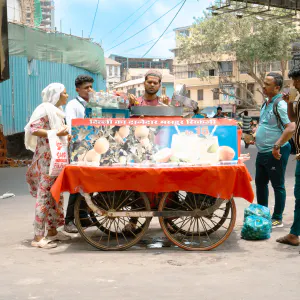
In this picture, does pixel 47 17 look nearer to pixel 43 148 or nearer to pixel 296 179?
pixel 43 148

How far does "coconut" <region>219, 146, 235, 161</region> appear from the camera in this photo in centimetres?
531

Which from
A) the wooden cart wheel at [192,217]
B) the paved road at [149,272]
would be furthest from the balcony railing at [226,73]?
the wooden cart wheel at [192,217]

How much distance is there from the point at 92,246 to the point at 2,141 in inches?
421

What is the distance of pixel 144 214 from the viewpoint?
5.34 m

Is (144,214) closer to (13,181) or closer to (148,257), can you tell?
(148,257)

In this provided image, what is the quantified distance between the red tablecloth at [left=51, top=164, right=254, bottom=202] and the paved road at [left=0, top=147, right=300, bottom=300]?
2.17ft

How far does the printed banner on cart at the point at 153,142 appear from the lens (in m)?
5.25

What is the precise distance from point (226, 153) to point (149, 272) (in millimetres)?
1495

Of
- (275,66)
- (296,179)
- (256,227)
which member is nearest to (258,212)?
(256,227)

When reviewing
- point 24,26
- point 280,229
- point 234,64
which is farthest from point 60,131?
point 234,64

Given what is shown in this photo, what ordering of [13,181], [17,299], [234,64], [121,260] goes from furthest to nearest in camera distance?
[234,64] → [13,181] → [121,260] → [17,299]

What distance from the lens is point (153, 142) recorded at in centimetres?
530

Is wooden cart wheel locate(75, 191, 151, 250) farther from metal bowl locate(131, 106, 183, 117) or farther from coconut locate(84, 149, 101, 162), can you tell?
metal bowl locate(131, 106, 183, 117)

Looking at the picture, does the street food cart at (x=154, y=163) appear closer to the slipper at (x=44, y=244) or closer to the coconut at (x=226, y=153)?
the coconut at (x=226, y=153)
